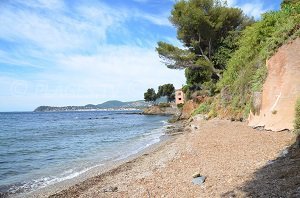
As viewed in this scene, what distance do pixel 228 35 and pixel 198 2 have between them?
17.3 feet

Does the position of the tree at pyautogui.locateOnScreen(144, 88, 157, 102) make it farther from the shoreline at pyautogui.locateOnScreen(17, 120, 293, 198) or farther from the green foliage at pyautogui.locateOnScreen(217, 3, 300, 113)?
the shoreline at pyautogui.locateOnScreen(17, 120, 293, 198)

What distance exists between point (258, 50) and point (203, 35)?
1750 centimetres

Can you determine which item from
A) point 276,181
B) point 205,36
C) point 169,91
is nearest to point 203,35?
point 205,36

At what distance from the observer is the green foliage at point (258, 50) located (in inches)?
607

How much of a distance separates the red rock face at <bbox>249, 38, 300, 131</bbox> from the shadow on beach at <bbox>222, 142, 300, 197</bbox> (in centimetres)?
549

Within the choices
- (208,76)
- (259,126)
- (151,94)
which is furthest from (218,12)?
(151,94)

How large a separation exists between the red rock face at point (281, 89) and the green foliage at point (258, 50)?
70 centimetres

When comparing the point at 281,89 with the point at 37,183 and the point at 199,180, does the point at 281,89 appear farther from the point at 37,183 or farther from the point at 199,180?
the point at 37,183

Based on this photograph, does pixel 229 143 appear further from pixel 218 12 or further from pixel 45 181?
pixel 218 12

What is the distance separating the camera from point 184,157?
1248 centimetres

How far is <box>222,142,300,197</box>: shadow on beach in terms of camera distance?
5.84 m

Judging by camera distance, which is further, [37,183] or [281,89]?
[281,89]

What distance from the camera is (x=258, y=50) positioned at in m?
20.8

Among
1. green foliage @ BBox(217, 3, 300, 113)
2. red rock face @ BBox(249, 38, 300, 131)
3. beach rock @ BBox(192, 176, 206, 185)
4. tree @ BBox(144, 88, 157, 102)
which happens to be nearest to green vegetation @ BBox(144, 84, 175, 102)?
tree @ BBox(144, 88, 157, 102)
